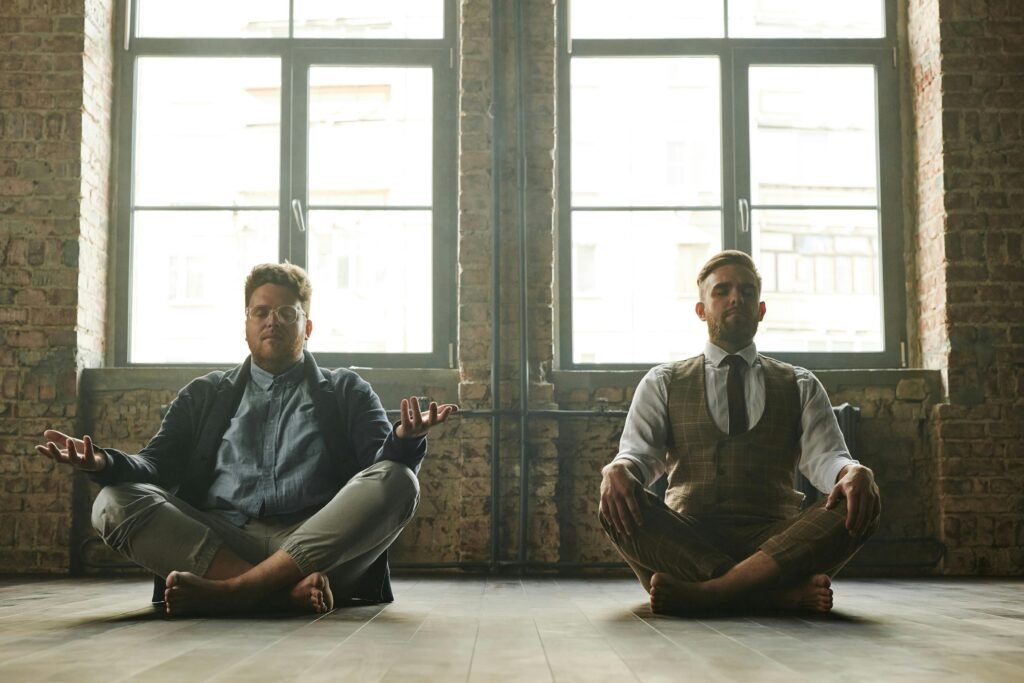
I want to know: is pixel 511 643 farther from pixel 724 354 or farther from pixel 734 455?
pixel 724 354

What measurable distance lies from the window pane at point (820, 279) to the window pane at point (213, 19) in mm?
2516

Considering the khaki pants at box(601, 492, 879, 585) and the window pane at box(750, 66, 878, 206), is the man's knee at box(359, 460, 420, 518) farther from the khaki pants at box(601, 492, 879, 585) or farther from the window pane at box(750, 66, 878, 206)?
the window pane at box(750, 66, 878, 206)

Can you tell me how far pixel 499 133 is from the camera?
491 cm

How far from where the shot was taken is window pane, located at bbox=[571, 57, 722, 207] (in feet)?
17.0

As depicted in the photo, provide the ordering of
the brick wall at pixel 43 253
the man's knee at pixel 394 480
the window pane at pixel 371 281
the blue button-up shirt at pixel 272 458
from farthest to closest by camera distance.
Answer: the window pane at pixel 371 281 → the brick wall at pixel 43 253 → the blue button-up shirt at pixel 272 458 → the man's knee at pixel 394 480

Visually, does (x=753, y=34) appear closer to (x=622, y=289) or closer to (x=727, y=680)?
(x=622, y=289)

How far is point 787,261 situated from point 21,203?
351 cm

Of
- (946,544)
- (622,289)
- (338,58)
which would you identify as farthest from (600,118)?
(946,544)

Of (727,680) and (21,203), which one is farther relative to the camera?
(21,203)

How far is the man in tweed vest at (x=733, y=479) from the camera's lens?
2799 mm

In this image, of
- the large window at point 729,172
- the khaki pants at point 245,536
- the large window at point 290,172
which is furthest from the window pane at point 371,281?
the khaki pants at point 245,536

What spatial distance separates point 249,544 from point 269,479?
0.64ft

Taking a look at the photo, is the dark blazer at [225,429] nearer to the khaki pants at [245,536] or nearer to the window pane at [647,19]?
the khaki pants at [245,536]

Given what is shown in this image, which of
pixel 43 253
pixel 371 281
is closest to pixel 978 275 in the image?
pixel 371 281
